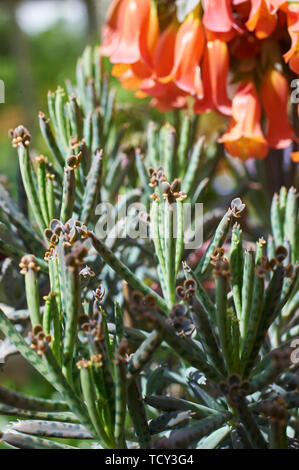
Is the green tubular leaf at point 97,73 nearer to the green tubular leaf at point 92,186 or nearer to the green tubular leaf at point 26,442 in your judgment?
the green tubular leaf at point 92,186

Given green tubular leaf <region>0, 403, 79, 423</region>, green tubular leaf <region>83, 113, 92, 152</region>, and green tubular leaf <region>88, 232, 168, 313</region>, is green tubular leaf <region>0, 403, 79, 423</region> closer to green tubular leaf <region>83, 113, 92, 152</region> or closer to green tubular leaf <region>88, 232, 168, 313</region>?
green tubular leaf <region>88, 232, 168, 313</region>

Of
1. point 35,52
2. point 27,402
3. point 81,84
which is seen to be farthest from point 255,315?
point 35,52

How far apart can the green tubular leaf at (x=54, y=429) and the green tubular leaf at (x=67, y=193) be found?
0.11 meters

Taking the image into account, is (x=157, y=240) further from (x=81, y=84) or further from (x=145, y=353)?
(x=81, y=84)

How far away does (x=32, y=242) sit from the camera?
0.33m

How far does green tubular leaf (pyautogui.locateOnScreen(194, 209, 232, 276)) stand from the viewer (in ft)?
0.91

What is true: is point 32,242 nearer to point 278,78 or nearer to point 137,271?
point 137,271

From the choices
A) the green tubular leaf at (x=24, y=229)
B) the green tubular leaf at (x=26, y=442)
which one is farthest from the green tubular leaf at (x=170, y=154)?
the green tubular leaf at (x=26, y=442)

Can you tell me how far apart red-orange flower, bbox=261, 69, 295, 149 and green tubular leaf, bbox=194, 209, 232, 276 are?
0.55ft

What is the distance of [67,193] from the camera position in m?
0.29

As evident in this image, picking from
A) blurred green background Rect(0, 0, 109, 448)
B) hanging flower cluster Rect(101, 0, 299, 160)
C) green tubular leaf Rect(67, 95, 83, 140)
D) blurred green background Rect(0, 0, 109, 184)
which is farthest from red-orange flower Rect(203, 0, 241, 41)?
blurred green background Rect(0, 0, 109, 184)

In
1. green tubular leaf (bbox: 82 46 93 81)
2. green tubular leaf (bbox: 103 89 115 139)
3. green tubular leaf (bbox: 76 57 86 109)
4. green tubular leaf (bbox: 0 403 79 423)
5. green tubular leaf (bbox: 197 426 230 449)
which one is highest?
green tubular leaf (bbox: 82 46 93 81)

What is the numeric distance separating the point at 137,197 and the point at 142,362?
202 millimetres

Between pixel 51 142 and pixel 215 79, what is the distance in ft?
0.48
